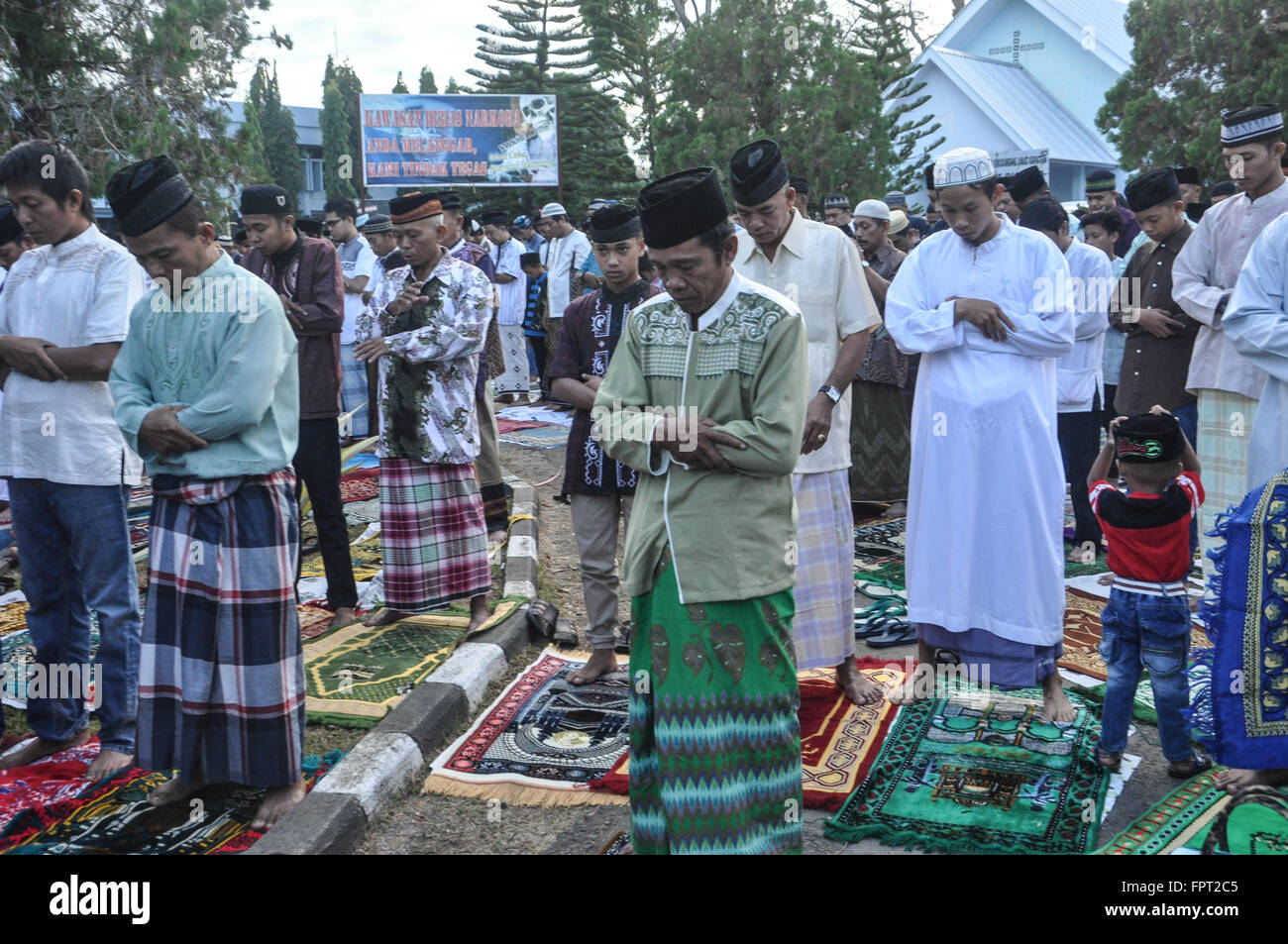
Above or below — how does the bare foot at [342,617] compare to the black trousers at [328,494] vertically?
below

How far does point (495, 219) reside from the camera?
15406 mm

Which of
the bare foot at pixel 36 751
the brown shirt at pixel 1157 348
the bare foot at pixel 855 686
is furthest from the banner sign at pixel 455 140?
the bare foot at pixel 36 751

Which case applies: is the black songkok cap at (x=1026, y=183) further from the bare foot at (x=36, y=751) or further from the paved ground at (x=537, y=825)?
the bare foot at (x=36, y=751)

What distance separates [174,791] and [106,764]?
466 mm

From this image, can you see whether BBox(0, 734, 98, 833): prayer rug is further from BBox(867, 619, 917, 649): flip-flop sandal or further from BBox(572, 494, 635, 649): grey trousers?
BBox(867, 619, 917, 649): flip-flop sandal

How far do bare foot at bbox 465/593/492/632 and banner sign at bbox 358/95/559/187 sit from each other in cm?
2010

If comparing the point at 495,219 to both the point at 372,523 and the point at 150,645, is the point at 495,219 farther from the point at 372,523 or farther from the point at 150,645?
the point at 150,645

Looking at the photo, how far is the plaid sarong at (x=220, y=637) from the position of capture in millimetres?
3986

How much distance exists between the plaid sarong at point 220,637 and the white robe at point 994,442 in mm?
2684

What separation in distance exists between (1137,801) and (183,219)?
386cm

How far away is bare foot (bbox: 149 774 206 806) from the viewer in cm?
415

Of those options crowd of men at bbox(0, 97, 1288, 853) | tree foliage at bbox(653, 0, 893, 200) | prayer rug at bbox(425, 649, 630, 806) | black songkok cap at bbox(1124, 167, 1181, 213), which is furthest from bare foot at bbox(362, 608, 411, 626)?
tree foliage at bbox(653, 0, 893, 200)

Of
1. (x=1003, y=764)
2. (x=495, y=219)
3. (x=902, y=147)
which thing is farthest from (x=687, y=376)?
(x=902, y=147)

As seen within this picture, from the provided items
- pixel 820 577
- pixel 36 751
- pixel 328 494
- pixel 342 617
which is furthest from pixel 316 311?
pixel 820 577
